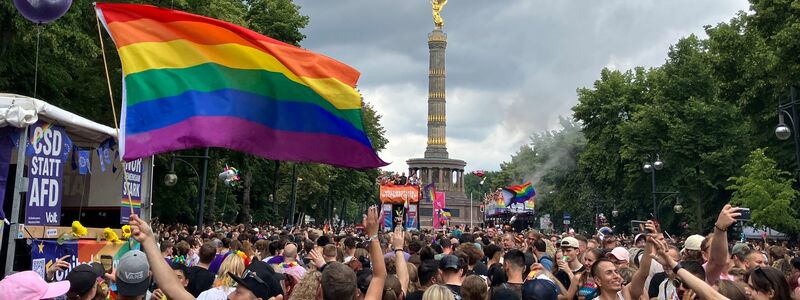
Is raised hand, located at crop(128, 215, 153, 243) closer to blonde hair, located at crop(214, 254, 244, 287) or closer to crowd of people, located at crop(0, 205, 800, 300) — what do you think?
crowd of people, located at crop(0, 205, 800, 300)

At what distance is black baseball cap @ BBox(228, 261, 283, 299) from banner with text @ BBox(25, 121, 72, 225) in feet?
13.7

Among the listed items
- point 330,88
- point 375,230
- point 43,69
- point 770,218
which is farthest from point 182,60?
point 770,218

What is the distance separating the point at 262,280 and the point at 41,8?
4908 mm

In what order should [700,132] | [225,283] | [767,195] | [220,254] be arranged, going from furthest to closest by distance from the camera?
[700,132], [767,195], [220,254], [225,283]

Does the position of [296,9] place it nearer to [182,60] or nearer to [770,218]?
[770,218]

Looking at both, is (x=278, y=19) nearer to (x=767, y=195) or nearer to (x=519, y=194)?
(x=519, y=194)

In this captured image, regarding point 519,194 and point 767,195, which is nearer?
point 767,195

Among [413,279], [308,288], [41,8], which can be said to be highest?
[41,8]

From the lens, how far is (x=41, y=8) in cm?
830

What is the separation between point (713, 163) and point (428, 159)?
2641 inches

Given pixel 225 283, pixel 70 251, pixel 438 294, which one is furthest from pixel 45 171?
pixel 438 294

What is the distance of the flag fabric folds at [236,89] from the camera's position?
25.3 feet

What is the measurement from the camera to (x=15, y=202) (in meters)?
9.20

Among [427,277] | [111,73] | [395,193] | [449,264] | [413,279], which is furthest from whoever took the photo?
[395,193]
